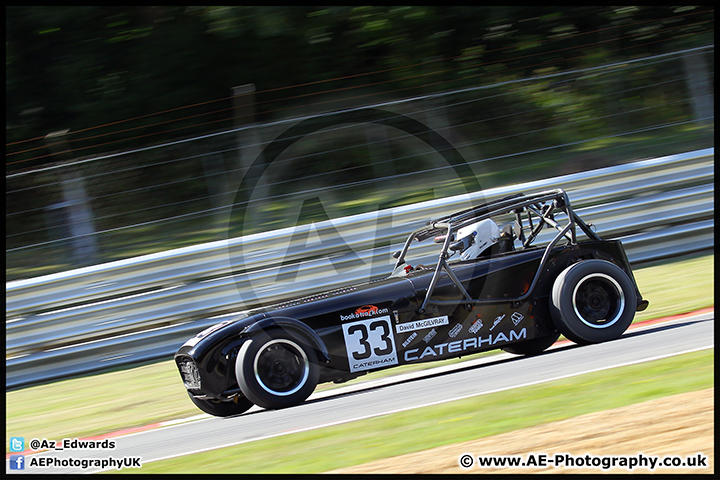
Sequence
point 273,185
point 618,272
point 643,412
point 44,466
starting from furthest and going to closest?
1. point 273,185
2. point 618,272
3. point 44,466
4. point 643,412

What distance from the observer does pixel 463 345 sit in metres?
5.20

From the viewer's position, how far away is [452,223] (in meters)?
5.45

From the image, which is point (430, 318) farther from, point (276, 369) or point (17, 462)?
point (17, 462)

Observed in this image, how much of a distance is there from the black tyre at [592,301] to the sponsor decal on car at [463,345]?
1.10ft

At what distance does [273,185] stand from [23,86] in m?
4.64

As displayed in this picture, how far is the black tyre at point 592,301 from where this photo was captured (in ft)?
17.3

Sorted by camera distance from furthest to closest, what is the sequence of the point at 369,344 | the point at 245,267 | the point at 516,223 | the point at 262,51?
the point at 262,51, the point at 245,267, the point at 516,223, the point at 369,344

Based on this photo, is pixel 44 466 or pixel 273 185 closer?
pixel 44 466

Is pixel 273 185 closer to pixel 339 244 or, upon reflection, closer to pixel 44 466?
pixel 339 244

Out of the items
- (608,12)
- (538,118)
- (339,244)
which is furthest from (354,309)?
(608,12)

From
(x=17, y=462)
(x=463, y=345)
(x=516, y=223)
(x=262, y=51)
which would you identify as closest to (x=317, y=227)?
(x=516, y=223)

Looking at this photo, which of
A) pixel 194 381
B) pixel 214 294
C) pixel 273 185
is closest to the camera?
pixel 194 381
